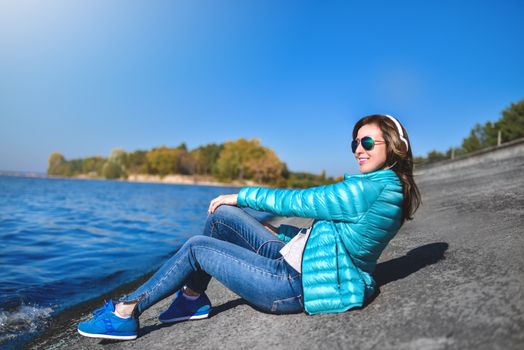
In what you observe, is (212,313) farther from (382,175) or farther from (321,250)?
(382,175)

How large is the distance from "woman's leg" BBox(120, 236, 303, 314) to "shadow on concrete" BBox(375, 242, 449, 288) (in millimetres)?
867

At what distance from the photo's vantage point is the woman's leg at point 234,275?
90.8 inches

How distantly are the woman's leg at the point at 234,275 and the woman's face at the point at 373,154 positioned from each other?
891mm

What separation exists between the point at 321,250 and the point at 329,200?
1.12 ft

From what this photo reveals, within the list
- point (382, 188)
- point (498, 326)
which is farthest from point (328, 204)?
point (498, 326)

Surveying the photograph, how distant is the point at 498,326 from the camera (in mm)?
1640

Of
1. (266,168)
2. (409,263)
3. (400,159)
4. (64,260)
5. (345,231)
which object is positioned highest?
(266,168)

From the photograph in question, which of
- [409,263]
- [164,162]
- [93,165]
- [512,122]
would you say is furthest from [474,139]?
[93,165]

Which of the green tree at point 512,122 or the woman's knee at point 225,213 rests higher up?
the green tree at point 512,122

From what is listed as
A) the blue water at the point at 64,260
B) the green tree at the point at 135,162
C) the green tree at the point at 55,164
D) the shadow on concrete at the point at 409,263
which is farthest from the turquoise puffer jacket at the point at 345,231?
the green tree at the point at 55,164

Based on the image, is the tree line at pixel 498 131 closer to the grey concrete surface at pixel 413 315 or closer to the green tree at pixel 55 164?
the grey concrete surface at pixel 413 315

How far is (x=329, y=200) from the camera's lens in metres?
2.18

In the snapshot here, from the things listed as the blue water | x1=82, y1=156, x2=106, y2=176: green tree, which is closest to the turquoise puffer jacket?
the blue water

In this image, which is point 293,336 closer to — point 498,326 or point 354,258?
point 354,258
